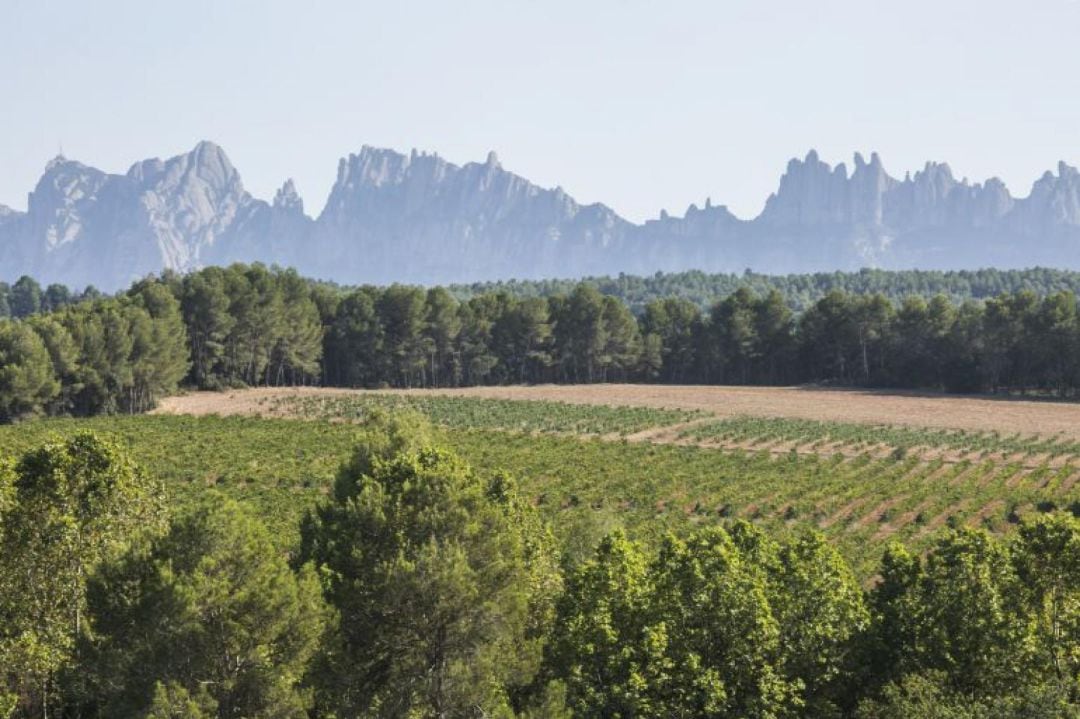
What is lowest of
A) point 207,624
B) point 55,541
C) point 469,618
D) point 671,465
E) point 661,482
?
point 661,482

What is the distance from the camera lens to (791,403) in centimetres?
10462

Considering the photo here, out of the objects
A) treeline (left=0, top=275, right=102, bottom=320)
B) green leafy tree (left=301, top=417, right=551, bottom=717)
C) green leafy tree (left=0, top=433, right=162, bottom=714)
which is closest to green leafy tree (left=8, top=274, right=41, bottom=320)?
treeline (left=0, top=275, right=102, bottom=320)

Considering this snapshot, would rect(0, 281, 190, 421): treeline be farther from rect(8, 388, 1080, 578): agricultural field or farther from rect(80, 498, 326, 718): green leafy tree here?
rect(80, 498, 326, 718): green leafy tree

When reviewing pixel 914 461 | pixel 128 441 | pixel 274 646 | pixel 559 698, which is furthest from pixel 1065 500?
pixel 128 441

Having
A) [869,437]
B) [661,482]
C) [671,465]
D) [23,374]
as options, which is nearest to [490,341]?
[23,374]

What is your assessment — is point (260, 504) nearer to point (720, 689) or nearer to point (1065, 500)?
point (720, 689)

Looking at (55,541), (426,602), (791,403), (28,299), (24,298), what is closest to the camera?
(426,602)

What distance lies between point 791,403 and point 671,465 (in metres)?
47.5

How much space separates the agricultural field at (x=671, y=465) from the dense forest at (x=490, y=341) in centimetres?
908

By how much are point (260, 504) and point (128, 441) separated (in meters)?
24.9

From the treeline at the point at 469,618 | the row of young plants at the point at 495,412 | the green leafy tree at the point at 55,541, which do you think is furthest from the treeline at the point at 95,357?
the treeline at the point at 469,618

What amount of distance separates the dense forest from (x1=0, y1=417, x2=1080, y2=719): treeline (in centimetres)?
7065

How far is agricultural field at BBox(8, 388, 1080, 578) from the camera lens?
1761 inches

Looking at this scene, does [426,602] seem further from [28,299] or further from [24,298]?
[24,298]
